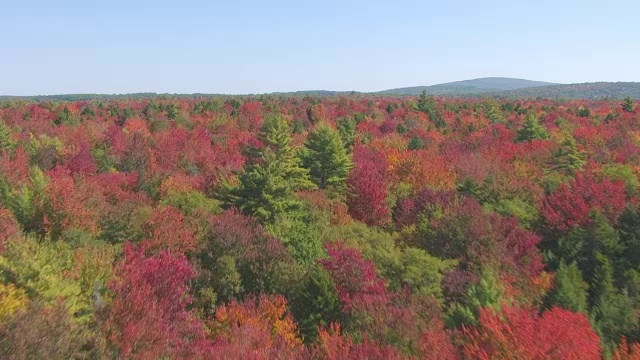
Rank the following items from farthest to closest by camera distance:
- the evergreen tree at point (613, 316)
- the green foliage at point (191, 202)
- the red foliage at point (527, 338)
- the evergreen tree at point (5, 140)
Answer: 1. the evergreen tree at point (5, 140)
2. the green foliage at point (191, 202)
3. the evergreen tree at point (613, 316)
4. the red foliage at point (527, 338)

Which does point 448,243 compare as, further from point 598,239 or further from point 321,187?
point 321,187

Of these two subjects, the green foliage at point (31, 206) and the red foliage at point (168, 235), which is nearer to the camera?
the red foliage at point (168, 235)

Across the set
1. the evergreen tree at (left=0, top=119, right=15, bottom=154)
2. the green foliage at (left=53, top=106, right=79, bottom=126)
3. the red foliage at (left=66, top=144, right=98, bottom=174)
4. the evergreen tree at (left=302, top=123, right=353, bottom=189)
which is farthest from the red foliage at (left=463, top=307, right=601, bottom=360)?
the green foliage at (left=53, top=106, right=79, bottom=126)

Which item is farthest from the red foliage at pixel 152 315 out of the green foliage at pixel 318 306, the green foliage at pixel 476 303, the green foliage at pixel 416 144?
the green foliage at pixel 416 144

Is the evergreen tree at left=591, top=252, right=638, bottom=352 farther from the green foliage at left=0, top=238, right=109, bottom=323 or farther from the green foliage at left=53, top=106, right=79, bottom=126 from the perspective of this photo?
the green foliage at left=53, top=106, right=79, bottom=126

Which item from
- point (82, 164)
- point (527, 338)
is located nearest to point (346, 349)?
point (527, 338)

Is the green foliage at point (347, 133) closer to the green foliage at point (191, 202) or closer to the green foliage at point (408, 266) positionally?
the green foliage at point (191, 202)

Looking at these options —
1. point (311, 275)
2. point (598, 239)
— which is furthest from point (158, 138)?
point (598, 239)

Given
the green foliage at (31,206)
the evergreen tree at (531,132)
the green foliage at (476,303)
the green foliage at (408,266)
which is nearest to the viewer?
the green foliage at (476,303)
